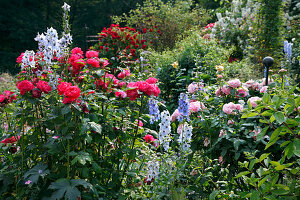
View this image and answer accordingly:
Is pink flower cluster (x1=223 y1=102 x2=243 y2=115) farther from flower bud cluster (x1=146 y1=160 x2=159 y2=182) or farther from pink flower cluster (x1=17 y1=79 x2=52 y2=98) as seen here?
pink flower cluster (x1=17 y1=79 x2=52 y2=98)

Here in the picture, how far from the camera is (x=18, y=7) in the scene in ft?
45.7

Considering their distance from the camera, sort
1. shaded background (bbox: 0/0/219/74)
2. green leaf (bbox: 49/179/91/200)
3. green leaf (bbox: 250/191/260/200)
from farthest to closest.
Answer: shaded background (bbox: 0/0/219/74) → green leaf (bbox: 49/179/91/200) → green leaf (bbox: 250/191/260/200)

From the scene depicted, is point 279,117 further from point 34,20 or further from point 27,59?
point 34,20

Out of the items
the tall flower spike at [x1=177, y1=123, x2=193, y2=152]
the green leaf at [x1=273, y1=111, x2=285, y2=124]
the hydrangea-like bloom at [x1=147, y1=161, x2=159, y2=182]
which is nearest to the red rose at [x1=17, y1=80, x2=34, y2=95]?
the hydrangea-like bloom at [x1=147, y1=161, x2=159, y2=182]

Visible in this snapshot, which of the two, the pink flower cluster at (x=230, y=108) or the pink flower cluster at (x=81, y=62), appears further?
the pink flower cluster at (x=230, y=108)

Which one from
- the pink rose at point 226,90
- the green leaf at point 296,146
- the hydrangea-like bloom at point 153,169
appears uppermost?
the pink rose at point 226,90

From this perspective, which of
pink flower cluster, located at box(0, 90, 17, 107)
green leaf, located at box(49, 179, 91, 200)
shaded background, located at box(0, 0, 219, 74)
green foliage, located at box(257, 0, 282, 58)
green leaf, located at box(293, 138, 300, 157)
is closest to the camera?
green leaf, located at box(293, 138, 300, 157)

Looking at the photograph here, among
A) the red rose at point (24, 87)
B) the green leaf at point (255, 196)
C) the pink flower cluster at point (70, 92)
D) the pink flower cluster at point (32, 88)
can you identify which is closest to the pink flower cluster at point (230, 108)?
the green leaf at point (255, 196)

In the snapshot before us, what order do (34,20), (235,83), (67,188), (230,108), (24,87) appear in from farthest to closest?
(34,20), (235,83), (230,108), (24,87), (67,188)

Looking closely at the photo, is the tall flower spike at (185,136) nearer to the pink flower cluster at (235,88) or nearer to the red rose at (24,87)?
the pink flower cluster at (235,88)

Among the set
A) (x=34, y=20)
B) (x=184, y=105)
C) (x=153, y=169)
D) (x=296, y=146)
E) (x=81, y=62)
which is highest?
(x=34, y=20)

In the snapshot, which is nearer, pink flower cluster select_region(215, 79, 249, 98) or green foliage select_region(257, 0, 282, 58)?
pink flower cluster select_region(215, 79, 249, 98)

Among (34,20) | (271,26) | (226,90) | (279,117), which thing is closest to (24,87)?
(279,117)

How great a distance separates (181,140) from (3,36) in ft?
45.5
